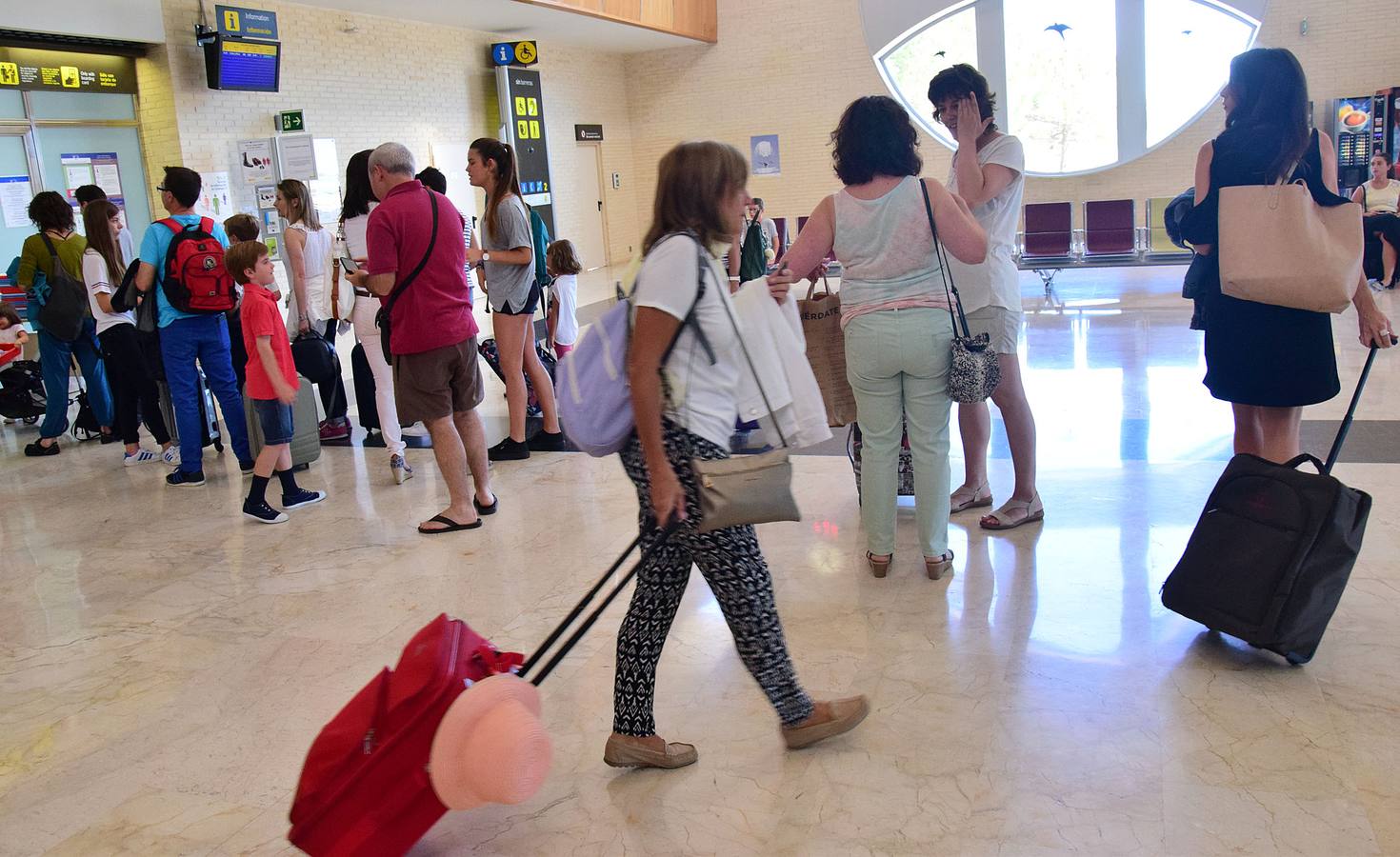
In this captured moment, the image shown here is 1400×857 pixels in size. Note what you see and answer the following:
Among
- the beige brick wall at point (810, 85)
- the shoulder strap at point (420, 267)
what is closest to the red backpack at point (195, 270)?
the shoulder strap at point (420, 267)

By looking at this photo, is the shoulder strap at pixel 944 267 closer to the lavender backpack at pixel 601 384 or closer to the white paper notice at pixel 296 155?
the lavender backpack at pixel 601 384

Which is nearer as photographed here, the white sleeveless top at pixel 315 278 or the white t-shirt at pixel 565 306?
the white sleeveless top at pixel 315 278

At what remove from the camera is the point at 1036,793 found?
229 cm

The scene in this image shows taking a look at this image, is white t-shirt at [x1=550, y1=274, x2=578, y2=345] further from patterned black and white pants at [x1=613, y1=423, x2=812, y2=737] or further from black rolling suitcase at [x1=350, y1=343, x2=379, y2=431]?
patterned black and white pants at [x1=613, y1=423, x2=812, y2=737]

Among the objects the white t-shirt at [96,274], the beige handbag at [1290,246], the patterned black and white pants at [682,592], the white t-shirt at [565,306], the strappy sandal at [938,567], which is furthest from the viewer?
the white t-shirt at [565,306]

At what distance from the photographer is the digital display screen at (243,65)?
372 inches

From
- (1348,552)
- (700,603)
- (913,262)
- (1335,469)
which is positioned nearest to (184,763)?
(700,603)

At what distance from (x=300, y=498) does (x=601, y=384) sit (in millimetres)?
3267

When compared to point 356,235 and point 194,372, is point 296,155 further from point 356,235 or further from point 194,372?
point 356,235

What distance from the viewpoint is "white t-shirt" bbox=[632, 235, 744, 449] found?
2111 millimetres

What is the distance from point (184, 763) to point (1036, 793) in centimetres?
206

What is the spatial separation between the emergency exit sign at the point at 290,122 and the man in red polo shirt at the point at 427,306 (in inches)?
278

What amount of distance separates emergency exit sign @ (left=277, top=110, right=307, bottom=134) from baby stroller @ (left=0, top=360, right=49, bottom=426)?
3920 millimetres

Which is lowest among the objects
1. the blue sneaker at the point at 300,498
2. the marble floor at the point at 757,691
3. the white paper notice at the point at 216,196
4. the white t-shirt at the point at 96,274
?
the marble floor at the point at 757,691
